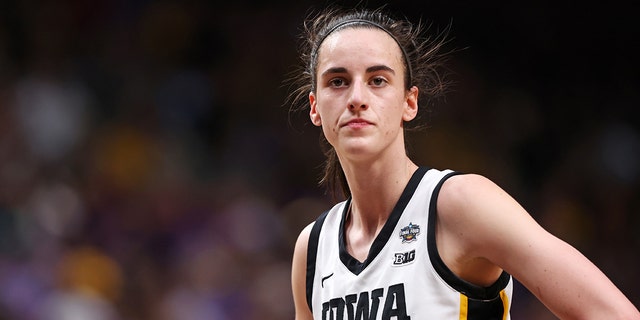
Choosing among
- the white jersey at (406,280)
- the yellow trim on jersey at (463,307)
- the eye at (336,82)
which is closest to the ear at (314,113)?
the eye at (336,82)

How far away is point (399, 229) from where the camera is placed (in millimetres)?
3135

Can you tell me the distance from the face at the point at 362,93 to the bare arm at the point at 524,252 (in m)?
0.35

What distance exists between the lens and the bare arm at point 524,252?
102 inches

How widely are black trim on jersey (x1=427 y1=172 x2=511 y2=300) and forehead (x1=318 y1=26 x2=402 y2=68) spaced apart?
55cm

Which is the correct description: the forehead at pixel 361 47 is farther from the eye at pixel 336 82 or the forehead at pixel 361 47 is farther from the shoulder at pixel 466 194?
the shoulder at pixel 466 194

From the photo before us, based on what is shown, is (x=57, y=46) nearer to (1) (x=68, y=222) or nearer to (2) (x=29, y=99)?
(2) (x=29, y=99)

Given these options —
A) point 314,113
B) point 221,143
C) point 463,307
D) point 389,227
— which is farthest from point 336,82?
point 221,143

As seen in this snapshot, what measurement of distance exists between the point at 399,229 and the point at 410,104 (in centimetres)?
50

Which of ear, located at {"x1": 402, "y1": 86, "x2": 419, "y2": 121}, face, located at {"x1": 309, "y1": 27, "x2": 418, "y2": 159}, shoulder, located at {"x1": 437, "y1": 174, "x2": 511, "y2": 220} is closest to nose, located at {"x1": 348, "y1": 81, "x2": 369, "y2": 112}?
face, located at {"x1": 309, "y1": 27, "x2": 418, "y2": 159}

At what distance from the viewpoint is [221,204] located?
6.45 m

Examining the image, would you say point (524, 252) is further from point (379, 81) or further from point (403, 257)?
point (379, 81)

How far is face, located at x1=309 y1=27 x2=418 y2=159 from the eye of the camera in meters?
3.13

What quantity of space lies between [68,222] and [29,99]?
35.8 inches

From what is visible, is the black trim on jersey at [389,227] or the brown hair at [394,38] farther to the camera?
the brown hair at [394,38]
